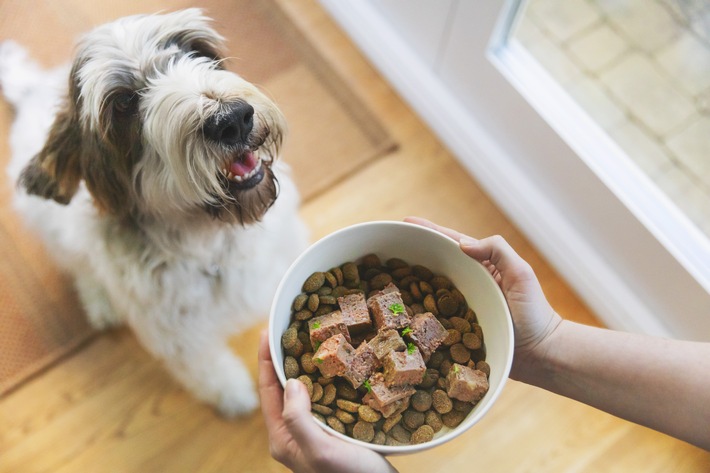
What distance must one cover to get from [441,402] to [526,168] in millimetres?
1062

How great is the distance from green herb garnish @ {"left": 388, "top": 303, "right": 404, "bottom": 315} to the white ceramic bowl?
0.10 meters

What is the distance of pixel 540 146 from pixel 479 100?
0.24 m

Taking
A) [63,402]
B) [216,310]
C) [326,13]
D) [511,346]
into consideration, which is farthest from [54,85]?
[511,346]

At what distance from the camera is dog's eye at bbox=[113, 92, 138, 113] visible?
1096 mm

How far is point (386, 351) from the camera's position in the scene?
38.2 inches

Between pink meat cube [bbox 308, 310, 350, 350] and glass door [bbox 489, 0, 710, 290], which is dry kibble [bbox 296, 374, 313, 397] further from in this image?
glass door [bbox 489, 0, 710, 290]

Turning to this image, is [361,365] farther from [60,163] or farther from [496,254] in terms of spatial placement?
[60,163]

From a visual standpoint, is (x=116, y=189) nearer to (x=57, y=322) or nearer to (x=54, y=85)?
(x=54, y=85)

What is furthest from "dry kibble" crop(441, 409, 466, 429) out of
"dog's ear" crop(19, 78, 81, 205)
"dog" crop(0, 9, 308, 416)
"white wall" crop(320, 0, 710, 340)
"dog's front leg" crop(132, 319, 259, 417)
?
"white wall" crop(320, 0, 710, 340)

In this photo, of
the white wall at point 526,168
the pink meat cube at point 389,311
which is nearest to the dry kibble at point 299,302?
the pink meat cube at point 389,311

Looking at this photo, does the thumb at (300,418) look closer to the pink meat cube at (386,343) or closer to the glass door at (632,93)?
the pink meat cube at (386,343)

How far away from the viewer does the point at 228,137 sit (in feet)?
3.51

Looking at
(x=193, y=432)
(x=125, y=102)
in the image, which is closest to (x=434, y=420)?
(x=125, y=102)

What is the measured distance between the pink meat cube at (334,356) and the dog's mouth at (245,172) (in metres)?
0.36
